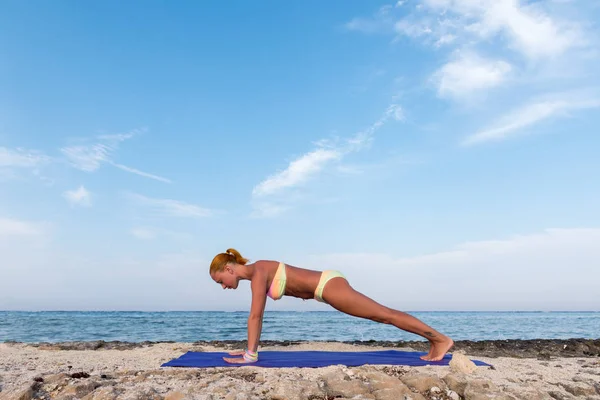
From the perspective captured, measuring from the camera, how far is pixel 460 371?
16.9ft

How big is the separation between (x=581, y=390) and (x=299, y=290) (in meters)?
3.02

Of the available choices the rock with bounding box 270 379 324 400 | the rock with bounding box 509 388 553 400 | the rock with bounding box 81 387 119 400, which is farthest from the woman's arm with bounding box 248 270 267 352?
the rock with bounding box 509 388 553 400

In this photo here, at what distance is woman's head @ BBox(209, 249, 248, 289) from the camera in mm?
5770

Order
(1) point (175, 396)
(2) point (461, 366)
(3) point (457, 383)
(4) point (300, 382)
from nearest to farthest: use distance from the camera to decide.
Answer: (1) point (175, 396) → (4) point (300, 382) → (3) point (457, 383) → (2) point (461, 366)

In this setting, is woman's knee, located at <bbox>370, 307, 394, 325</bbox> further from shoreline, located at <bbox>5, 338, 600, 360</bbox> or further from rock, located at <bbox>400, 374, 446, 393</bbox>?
shoreline, located at <bbox>5, 338, 600, 360</bbox>

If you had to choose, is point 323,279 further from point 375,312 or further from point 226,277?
point 226,277

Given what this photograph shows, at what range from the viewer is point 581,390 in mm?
4941

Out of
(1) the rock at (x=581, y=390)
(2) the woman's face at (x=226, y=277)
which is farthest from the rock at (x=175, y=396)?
(1) the rock at (x=581, y=390)

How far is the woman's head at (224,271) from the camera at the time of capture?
18.9 ft

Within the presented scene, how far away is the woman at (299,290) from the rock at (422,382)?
106 cm

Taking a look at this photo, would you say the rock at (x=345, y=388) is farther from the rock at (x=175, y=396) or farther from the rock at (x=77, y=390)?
the rock at (x=77, y=390)

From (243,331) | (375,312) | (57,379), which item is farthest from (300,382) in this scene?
(243,331)

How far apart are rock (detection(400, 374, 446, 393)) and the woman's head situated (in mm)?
2198

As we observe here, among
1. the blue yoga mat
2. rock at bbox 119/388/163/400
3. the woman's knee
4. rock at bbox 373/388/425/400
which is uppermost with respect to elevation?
the woman's knee
